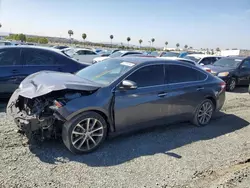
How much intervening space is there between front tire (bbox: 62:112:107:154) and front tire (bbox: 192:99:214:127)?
238cm

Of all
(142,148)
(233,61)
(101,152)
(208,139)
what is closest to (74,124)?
(101,152)

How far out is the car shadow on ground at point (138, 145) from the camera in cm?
358

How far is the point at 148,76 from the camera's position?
4.43 meters

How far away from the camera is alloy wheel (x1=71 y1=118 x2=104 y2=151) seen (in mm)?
3612

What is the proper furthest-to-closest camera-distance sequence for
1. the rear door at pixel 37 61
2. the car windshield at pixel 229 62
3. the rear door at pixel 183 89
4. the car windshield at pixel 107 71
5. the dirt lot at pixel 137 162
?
the car windshield at pixel 229 62
the rear door at pixel 37 61
the rear door at pixel 183 89
the car windshield at pixel 107 71
the dirt lot at pixel 137 162

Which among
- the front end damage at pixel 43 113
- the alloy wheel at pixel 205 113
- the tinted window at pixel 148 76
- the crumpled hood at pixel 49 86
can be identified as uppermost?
the tinted window at pixel 148 76

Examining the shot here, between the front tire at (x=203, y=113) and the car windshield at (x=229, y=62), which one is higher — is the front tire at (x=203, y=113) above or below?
below

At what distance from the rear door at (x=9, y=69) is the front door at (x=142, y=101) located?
10.8 feet

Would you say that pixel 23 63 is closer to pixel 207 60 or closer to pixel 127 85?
pixel 127 85

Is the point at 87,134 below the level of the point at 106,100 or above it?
below

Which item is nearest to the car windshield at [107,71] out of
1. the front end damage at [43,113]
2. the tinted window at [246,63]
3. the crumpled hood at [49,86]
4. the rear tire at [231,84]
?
the crumpled hood at [49,86]

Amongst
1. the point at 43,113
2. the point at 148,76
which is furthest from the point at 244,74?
the point at 43,113

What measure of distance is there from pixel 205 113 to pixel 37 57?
4.56 metres

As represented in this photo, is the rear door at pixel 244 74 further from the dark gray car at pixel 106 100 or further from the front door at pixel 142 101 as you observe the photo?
the front door at pixel 142 101
